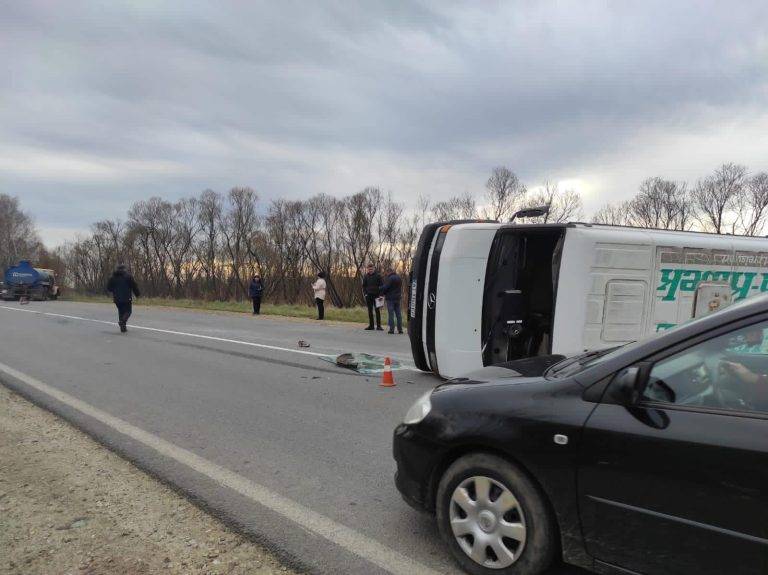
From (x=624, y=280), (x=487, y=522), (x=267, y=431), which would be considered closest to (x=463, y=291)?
(x=624, y=280)

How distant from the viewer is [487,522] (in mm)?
2543

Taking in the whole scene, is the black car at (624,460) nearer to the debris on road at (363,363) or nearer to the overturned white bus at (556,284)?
the overturned white bus at (556,284)

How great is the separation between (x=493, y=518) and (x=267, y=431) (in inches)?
116

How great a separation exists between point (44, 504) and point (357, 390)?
3739 millimetres

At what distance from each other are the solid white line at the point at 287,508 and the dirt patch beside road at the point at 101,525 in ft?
1.13

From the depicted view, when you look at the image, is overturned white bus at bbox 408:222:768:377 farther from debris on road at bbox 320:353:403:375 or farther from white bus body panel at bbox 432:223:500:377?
debris on road at bbox 320:353:403:375

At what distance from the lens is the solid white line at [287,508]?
9.04 feet

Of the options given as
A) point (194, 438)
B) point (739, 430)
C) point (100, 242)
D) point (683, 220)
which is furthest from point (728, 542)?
point (100, 242)

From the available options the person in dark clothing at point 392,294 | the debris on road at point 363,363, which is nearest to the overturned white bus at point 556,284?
the debris on road at point 363,363

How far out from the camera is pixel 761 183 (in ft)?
122

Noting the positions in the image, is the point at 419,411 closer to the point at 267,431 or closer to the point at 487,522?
the point at 487,522

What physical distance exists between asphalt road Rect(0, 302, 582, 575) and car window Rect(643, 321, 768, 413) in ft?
4.55

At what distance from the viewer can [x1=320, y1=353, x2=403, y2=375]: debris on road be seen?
312 inches

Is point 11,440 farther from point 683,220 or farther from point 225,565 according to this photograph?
point 683,220
